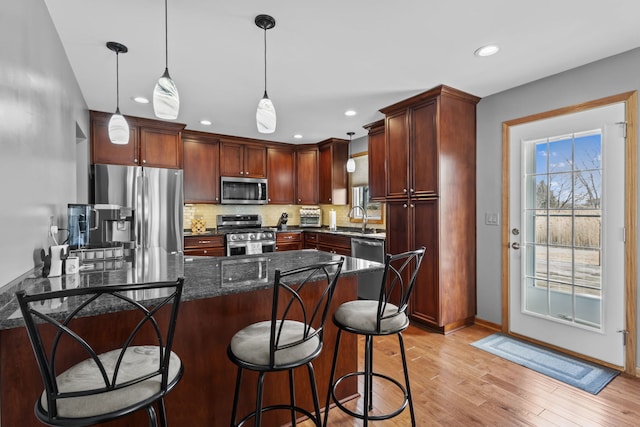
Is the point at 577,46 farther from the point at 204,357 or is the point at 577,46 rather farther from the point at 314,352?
the point at 204,357

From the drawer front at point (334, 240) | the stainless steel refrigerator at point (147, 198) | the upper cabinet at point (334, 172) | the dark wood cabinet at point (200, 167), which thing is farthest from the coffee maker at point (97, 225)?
the upper cabinet at point (334, 172)

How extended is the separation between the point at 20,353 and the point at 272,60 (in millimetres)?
2307

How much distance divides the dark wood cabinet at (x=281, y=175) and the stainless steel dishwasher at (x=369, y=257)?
1828 millimetres

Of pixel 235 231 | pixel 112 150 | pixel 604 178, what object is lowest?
pixel 235 231

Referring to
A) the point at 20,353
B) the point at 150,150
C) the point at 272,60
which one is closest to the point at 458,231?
the point at 272,60

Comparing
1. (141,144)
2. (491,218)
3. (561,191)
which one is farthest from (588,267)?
(141,144)

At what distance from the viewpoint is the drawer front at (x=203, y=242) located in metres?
4.40

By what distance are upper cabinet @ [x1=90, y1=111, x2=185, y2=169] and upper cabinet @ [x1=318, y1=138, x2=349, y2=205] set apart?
7.65 ft

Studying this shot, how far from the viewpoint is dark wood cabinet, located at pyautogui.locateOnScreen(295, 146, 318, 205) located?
5.71 m

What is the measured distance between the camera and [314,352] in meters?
1.32

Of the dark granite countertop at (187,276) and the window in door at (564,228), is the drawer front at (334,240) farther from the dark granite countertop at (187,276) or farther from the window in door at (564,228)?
the dark granite countertop at (187,276)

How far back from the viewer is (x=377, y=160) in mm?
4270

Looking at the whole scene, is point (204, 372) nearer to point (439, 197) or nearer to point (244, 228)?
point (439, 197)

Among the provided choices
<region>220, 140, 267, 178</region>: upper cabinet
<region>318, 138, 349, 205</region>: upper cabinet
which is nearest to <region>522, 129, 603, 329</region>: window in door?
<region>318, 138, 349, 205</region>: upper cabinet
